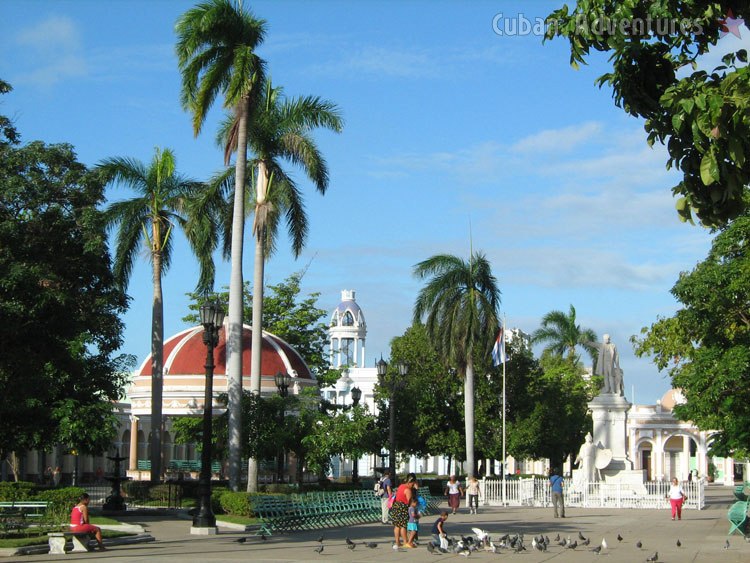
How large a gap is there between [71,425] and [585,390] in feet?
154

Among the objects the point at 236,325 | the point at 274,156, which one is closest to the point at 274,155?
the point at 274,156

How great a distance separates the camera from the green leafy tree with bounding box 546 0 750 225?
405 inches

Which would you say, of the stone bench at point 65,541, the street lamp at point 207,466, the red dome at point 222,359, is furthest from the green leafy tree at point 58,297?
the red dome at point 222,359

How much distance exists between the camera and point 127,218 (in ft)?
127

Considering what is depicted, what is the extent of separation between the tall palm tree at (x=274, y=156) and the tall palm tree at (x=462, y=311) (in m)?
14.9

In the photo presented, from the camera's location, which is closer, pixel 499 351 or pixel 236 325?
pixel 236 325

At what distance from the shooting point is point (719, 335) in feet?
115

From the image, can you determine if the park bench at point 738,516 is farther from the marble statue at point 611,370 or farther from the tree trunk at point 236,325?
the marble statue at point 611,370

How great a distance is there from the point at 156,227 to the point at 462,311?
1570 centimetres

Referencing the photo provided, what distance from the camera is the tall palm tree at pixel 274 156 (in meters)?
34.0

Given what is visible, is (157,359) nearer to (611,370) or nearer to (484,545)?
(611,370)

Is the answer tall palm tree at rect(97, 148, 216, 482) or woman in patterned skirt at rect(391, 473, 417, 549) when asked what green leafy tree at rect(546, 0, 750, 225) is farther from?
tall palm tree at rect(97, 148, 216, 482)

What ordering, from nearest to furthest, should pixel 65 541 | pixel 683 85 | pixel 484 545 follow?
pixel 683 85
pixel 65 541
pixel 484 545

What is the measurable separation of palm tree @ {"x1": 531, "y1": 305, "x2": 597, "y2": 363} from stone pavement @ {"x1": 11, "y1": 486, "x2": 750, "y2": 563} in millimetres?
41697
